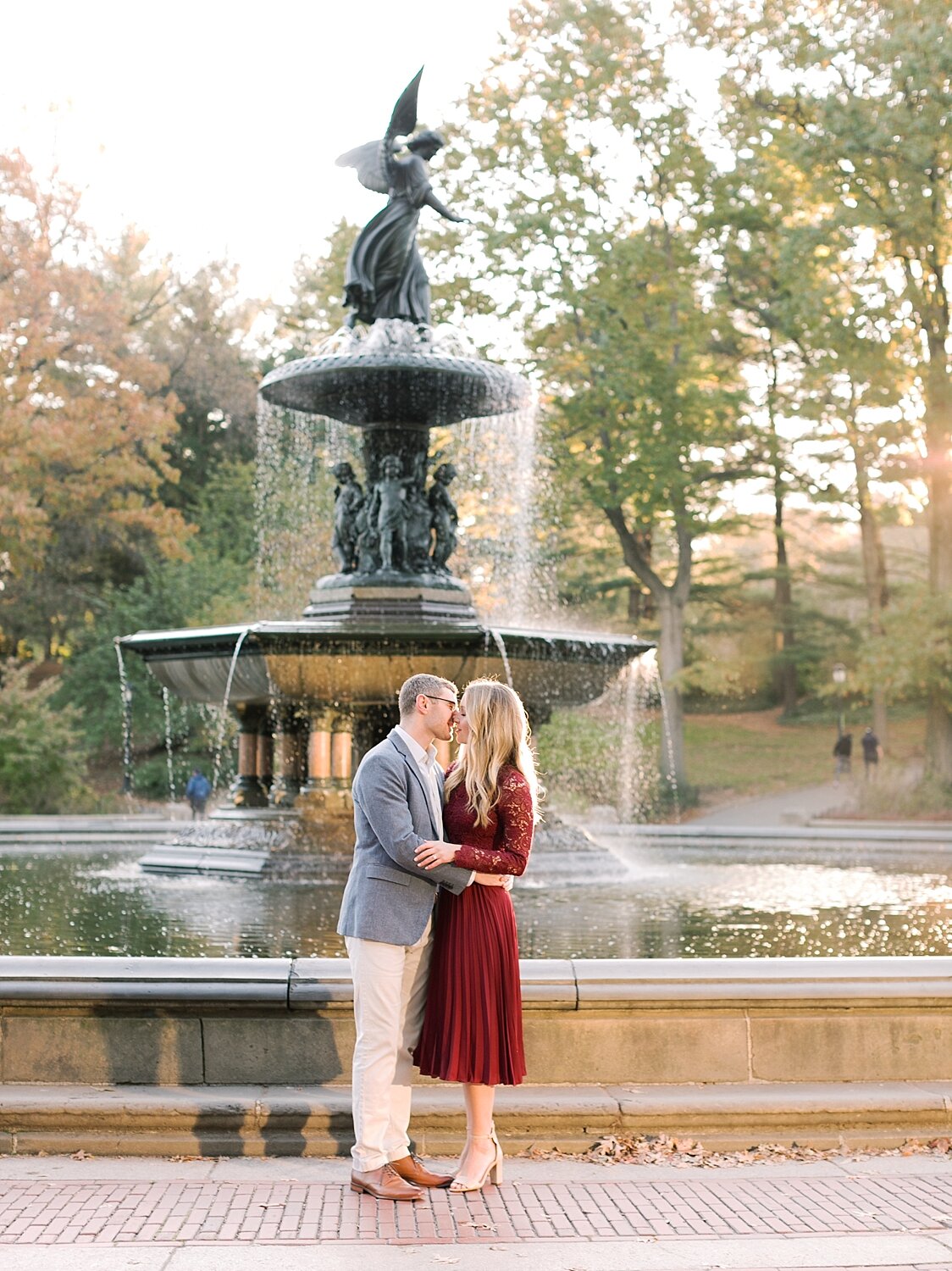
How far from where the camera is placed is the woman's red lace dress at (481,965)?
5.84m

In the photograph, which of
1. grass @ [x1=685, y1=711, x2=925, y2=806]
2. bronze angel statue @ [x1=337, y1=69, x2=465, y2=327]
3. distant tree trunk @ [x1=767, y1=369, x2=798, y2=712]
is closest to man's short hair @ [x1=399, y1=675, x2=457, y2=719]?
bronze angel statue @ [x1=337, y1=69, x2=465, y2=327]

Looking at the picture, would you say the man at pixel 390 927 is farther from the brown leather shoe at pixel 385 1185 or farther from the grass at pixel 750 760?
the grass at pixel 750 760

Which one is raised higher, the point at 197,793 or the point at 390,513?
the point at 390,513

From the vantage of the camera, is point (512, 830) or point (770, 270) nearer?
point (512, 830)

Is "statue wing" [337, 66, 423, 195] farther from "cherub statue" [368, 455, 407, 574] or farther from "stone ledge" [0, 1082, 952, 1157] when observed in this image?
"stone ledge" [0, 1082, 952, 1157]

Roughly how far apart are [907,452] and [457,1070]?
98.3ft

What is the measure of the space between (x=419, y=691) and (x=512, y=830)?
61cm

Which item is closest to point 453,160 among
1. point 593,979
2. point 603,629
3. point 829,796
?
point 603,629

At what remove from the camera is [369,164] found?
15750 millimetres

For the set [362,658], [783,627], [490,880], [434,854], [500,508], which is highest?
[500,508]

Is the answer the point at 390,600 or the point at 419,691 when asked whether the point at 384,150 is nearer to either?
the point at 390,600

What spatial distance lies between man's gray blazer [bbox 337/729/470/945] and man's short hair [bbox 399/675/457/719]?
124mm

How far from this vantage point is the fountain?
539 inches

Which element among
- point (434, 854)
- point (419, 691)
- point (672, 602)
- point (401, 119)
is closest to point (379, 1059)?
point (434, 854)
